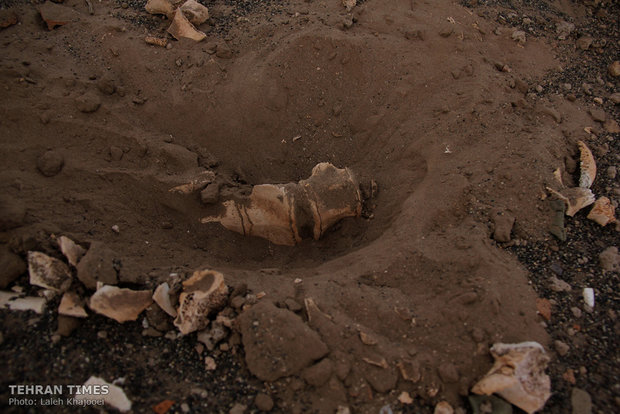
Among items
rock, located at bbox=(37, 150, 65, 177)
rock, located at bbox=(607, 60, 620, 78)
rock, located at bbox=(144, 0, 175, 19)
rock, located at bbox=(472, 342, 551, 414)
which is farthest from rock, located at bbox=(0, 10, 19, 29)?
rock, located at bbox=(607, 60, 620, 78)

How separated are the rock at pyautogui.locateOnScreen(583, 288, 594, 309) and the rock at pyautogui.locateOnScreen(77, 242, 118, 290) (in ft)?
9.46

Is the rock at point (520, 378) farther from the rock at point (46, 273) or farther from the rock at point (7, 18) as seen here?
the rock at point (7, 18)

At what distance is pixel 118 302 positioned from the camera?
8.09 feet

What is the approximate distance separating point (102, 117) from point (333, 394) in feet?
9.17

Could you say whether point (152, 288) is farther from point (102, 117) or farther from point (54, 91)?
point (54, 91)

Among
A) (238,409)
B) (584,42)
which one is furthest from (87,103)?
(584,42)

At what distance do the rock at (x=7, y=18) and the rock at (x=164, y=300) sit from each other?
3.14 metres

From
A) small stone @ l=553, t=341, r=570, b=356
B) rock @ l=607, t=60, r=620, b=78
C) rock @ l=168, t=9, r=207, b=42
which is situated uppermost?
rock @ l=607, t=60, r=620, b=78

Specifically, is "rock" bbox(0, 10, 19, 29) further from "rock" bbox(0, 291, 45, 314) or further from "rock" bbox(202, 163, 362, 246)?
"rock" bbox(0, 291, 45, 314)

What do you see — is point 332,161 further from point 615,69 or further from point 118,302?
point 615,69

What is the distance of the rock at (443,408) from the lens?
89.7 inches

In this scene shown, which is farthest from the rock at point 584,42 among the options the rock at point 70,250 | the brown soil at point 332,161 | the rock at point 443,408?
the rock at point 70,250

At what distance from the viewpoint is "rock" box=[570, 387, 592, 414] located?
2.31 metres

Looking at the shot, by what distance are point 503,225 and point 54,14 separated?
4.39 meters
